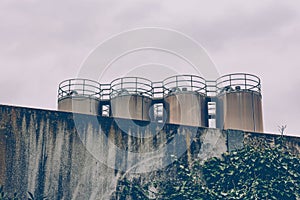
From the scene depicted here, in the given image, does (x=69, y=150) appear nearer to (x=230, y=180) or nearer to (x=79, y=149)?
(x=79, y=149)

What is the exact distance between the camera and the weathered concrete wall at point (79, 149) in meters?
14.4

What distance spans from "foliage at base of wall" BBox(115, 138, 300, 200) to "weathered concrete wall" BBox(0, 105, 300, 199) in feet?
1.32

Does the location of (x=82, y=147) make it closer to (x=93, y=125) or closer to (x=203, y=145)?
(x=93, y=125)

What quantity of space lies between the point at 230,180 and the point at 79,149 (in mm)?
5686

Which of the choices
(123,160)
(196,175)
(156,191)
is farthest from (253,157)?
(123,160)

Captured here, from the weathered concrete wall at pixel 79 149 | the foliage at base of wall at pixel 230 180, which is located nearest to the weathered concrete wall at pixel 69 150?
the weathered concrete wall at pixel 79 149

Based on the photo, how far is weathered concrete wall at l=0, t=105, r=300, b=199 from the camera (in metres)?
14.4

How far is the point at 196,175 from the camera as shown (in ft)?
53.8

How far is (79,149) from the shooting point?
1527 centimetres

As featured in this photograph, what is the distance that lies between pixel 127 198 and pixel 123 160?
52.7 inches

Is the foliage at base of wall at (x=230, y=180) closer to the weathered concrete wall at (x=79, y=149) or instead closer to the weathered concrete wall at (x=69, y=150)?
the weathered concrete wall at (x=79, y=149)

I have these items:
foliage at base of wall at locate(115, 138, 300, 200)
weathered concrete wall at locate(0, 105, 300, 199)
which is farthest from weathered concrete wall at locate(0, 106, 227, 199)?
foliage at base of wall at locate(115, 138, 300, 200)

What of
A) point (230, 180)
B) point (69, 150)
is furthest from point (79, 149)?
point (230, 180)

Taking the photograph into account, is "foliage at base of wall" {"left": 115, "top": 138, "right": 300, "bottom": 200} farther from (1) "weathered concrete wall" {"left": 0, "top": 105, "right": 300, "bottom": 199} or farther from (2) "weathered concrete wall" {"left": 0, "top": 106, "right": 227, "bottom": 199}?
(2) "weathered concrete wall" {"left": 0, "top": 106, "right": 227, "bottom": 199}
